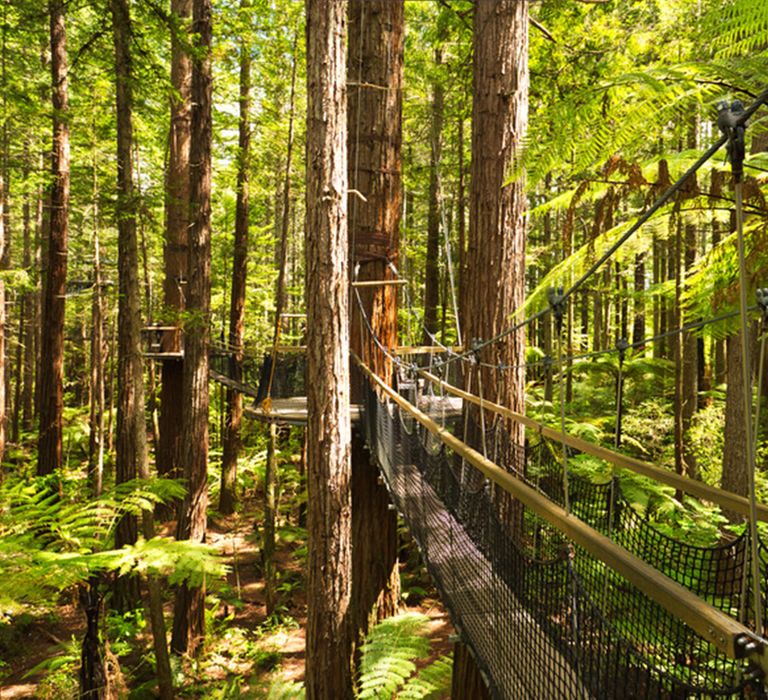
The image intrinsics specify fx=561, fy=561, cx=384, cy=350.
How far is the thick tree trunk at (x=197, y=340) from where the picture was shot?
551 cm

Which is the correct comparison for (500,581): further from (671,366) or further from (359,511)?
(671,366)

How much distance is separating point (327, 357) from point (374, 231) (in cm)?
180

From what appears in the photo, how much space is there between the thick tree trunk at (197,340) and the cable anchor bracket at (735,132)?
498 cm

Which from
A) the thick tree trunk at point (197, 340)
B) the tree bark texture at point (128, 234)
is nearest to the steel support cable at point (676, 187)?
the tree bark texture at point (128, 234)

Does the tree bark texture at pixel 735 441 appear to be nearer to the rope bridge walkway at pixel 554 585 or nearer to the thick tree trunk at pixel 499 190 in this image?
the rope bridge walkway at pixel 554 585

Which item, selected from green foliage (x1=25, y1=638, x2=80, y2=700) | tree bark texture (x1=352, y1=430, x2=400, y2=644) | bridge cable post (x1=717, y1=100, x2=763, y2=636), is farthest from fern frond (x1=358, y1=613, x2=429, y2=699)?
green foliage (x1=25, y1=638, x2=80, y2=700)

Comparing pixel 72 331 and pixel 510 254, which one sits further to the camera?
pixel 72 331

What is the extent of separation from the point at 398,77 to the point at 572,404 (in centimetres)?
803

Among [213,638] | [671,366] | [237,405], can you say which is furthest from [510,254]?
[671,366]

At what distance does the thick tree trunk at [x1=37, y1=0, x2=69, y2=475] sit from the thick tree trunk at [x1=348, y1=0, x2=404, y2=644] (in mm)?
4518

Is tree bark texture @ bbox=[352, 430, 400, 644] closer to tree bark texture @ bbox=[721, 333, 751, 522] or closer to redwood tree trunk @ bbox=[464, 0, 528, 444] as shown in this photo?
redwood tree trunk @ bbox=[464, 0, 528, 444]

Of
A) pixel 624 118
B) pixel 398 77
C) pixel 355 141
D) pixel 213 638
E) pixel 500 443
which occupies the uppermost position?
pixel 398 77

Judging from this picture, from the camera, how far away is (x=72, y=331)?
18.8 metres

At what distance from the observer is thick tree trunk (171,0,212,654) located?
18.1 feet
